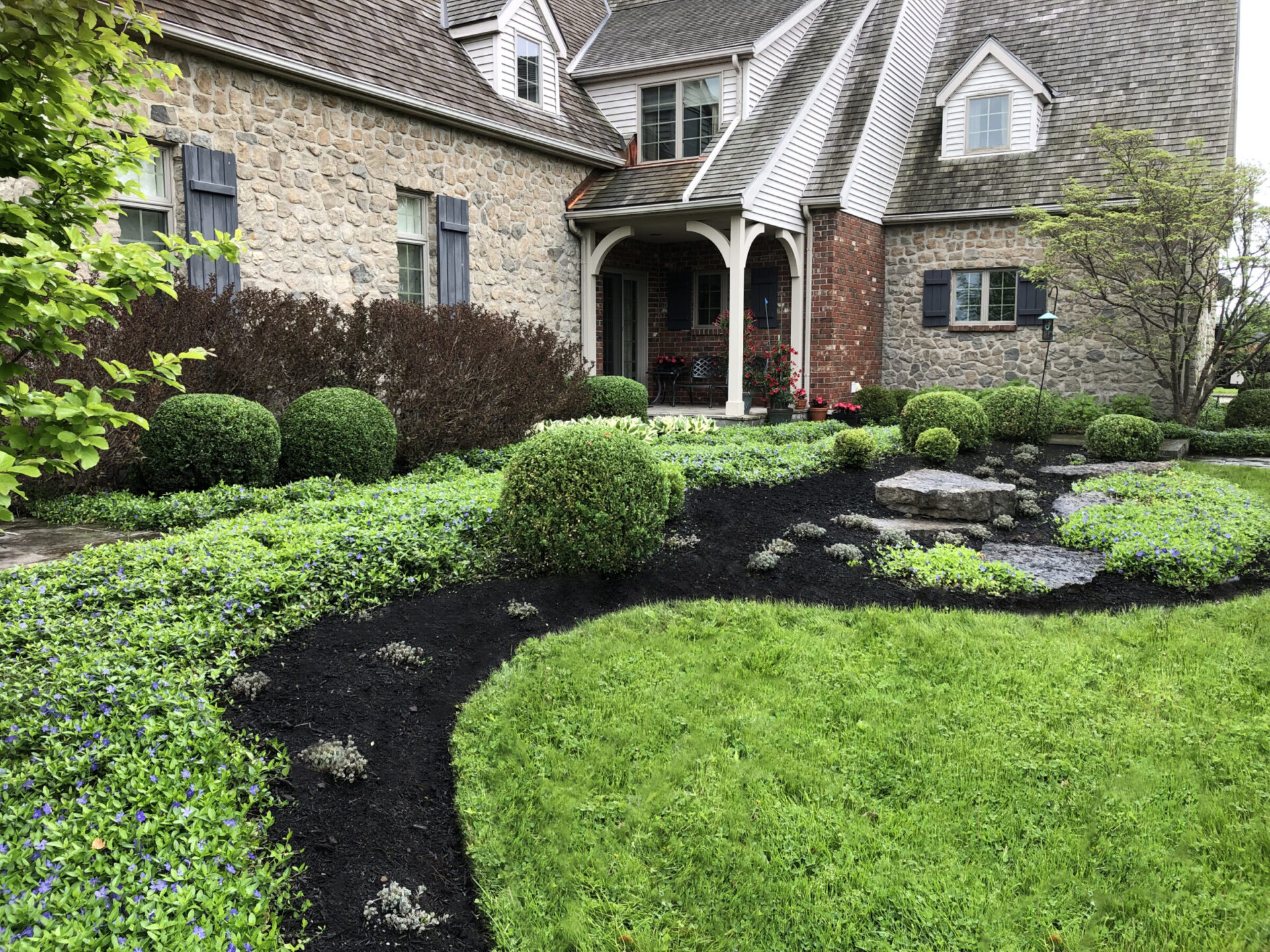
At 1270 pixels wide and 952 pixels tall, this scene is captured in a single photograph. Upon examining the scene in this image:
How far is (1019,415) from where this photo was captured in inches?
485

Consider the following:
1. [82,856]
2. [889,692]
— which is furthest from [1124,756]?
[82,856]

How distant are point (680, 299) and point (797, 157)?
10.7ft

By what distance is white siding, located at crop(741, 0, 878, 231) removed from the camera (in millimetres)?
13422

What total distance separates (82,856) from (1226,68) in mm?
17975

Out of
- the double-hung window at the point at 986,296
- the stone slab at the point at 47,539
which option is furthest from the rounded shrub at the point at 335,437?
the double-hung window at the point at 986,296

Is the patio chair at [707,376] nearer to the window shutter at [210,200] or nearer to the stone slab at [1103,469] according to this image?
the stone slab at [1103,469]

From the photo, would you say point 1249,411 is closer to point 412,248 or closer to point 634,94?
point 634,94

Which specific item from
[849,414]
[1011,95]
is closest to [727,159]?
[849,414]

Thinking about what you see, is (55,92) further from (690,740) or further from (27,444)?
(690,740)

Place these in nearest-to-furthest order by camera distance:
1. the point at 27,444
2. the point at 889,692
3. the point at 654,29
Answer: the point at 27,444, the point at 889,692, the point at 654,29

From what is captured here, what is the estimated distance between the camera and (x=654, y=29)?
1574 cm

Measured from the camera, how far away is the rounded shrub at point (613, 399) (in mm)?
12094

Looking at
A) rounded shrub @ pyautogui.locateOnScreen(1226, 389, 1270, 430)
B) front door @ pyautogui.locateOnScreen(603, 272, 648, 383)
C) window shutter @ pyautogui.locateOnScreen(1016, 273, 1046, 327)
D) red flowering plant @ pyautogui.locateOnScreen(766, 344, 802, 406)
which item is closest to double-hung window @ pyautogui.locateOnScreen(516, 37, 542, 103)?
front door @ pyautogui.locateOnScreen(603, 272, 648, 383)

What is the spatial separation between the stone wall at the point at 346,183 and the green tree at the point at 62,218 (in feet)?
22.9
